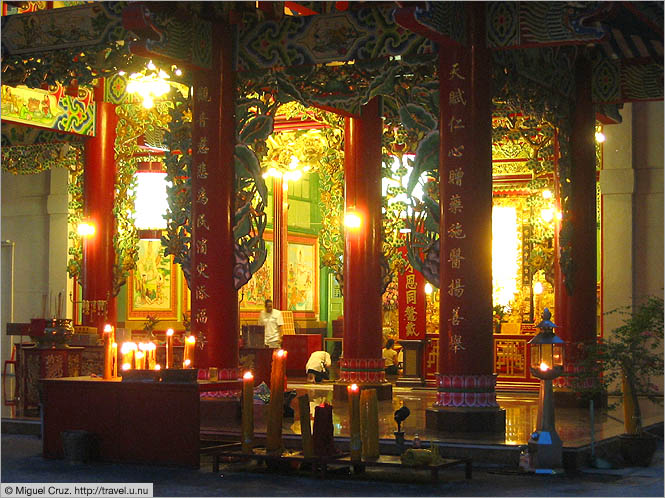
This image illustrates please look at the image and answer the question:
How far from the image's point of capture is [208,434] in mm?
11141

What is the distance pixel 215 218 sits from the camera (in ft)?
40.9

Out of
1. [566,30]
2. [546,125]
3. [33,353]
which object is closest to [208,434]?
[33,353]

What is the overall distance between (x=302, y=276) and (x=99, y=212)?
31.5 ft

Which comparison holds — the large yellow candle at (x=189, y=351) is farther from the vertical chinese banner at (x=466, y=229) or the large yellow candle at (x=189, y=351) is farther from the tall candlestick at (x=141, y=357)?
the vertical chinese banner at (x=466, y=229)

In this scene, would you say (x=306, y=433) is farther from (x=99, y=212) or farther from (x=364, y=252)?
(x=99, y=212)

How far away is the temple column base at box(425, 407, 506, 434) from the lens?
11.0 meters

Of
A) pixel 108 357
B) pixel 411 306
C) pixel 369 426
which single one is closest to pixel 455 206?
pixel 369 426

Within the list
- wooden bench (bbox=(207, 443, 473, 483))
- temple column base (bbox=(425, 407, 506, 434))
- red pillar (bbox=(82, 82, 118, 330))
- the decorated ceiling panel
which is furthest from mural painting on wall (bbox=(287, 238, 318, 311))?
wooden bench (bbox=(207, 443, 473, 483))

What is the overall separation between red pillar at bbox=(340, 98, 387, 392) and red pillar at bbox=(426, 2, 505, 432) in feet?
11.8

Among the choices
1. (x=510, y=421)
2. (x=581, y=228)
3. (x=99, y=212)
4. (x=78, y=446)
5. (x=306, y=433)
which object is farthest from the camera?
(x=99, y=212)

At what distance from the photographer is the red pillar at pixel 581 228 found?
14.3 metres

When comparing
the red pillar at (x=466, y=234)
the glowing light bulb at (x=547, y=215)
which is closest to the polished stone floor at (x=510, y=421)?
the red pillar at (x=466, y=234)

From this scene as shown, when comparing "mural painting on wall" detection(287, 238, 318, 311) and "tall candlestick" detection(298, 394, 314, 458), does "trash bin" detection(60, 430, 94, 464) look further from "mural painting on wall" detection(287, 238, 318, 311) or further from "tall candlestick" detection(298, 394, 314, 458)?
"mural painting on wall" detection(287, 238, 318, 311)

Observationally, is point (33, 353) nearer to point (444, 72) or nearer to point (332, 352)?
point (444, 72)
